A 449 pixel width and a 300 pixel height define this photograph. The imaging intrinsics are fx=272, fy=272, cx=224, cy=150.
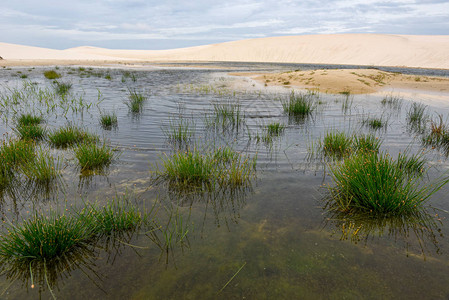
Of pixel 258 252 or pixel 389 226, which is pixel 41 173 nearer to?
pixel 258 252

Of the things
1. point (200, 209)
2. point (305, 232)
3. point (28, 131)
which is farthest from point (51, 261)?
point (28, 131)

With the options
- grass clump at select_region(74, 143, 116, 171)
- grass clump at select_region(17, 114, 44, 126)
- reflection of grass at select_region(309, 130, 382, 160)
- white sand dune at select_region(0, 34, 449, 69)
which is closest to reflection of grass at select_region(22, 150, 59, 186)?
grass clump at select_region(74, 143, 116, 171)

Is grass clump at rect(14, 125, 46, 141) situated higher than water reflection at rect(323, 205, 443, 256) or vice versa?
grass clump at rect(14, 125, 46, 141)

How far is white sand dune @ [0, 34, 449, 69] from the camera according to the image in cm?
6569

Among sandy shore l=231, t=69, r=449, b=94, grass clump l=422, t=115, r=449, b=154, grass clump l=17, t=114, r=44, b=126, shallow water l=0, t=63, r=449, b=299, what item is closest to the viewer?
shallow water l=0, t=63, r=449, b=299

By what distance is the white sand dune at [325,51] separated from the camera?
2586 inches

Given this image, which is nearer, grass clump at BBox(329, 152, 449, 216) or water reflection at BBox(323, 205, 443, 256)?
water reflection at BBox(323, 205, 443, 256)

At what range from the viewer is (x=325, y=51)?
85.6m

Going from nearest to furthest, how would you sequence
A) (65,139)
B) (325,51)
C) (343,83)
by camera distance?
(65,139) → (343,83) → (325,51)

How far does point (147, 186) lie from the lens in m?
4.41

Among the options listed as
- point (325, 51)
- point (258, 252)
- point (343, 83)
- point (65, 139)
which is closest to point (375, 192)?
point (258, 252)

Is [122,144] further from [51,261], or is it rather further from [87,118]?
[51,261]

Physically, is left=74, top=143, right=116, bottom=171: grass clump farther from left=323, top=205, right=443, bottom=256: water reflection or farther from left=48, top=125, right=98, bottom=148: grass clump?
left=323, top=205, right=443, bottom=256: water reflection

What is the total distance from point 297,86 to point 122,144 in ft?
52.5
